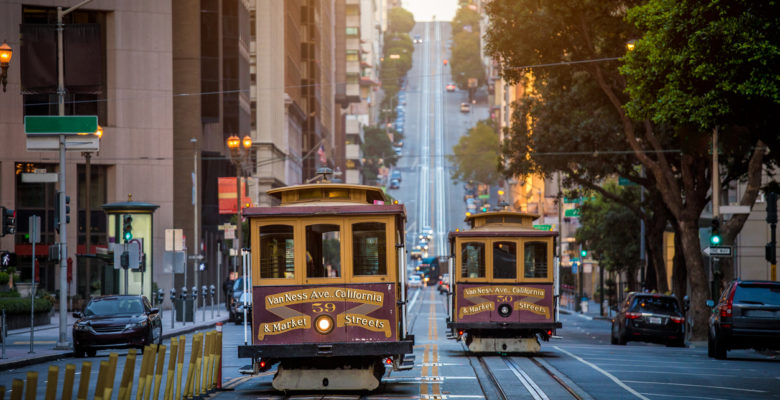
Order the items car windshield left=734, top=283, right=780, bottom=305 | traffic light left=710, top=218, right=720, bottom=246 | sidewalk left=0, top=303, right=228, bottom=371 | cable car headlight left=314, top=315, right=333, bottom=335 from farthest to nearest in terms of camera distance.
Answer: traffic light left=710, top=218, right=720, bottom=246
car windshield left=734, top=283, right=780, bottom=305
sidewalk left=0, top=303, right=228, bottom=371
cable car headlight left=314, top=315, right=333, bottom=335

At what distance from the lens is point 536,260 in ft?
90.4

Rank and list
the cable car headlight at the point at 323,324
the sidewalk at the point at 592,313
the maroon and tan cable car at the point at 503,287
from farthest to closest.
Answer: the sidewalk at the point at 592,313 → the maroon and tan cable car at the point at 503,287 → the cable car headlight at the point at 323,324

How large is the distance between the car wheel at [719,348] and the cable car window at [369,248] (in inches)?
523

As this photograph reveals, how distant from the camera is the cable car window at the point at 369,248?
18.0m

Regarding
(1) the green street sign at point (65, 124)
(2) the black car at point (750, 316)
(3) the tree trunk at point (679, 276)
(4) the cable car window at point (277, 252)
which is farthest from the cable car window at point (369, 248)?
(3) the tree trunk at point (679, 276)

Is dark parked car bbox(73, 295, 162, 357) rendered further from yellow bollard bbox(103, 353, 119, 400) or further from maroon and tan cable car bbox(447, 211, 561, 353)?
yellow bollard bbox(103, 353, 119, 400)

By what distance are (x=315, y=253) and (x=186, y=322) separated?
1189 inches

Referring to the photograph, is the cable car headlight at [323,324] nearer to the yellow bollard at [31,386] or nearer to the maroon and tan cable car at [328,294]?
the maroon and tan cable car at [328,294]

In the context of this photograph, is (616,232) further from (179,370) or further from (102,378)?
(102,378)

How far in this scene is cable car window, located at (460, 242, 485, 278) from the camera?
27891 millimetres

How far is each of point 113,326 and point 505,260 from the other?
9402 mm

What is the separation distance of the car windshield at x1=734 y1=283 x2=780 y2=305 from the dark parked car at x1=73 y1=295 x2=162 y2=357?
13951mm

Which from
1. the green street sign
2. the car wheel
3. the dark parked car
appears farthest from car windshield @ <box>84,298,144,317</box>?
the car wheel

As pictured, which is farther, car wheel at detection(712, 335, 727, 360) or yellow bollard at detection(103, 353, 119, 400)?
car wheel at detection(712, 335, 727, 360)
